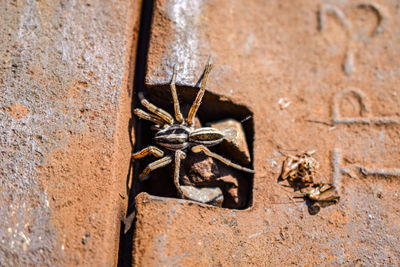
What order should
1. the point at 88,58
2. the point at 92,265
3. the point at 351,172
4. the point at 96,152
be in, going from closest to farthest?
the point at 92,265 < the point at 96,152 < the point at 88,58 < the point at 351,172

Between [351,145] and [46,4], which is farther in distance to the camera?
[351,145]

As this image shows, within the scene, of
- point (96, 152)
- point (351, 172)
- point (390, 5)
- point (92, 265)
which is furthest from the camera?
point (390, 5)

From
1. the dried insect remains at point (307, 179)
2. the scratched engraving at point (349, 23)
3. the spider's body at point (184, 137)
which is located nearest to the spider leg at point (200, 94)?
the spider's body at point (184, 137)

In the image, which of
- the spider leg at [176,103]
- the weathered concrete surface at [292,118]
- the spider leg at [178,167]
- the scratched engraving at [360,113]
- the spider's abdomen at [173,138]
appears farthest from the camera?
the scratched engraving at [360,113]

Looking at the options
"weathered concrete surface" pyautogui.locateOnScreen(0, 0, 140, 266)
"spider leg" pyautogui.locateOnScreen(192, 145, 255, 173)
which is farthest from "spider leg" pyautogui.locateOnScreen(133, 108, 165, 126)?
"spider leg" pyautogui.locateOnScreen(192, 145, 255, 173)

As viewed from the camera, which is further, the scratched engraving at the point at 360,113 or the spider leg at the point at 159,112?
the scratched engraving at the point at 360,113

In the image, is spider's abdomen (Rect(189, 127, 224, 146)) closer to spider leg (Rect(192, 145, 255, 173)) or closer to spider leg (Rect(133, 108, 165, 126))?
spider leg (Rect(192, 145, 255, 173))

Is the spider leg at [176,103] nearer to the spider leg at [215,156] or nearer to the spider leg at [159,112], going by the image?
the spider leg at [159,112]

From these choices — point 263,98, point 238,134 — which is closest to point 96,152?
point 238,134

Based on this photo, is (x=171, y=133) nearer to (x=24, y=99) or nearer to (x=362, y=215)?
(x=24, y=99)
